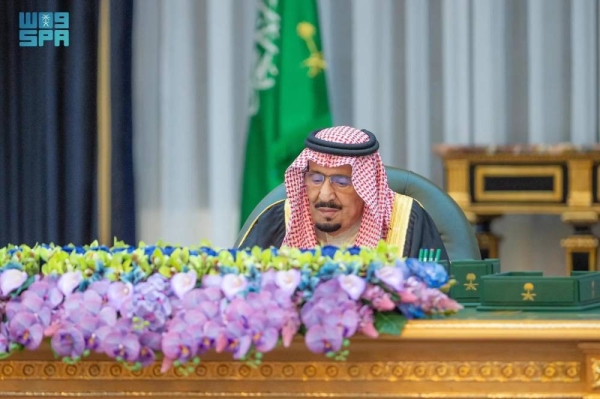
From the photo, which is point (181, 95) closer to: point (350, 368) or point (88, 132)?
point (88, 132)

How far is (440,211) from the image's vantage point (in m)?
3.80

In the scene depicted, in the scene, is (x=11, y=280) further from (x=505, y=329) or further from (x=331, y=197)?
(x=331, y=197)

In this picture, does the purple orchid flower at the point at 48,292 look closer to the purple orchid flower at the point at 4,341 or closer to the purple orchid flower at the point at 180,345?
the purple orchid flower at the point at 4,341

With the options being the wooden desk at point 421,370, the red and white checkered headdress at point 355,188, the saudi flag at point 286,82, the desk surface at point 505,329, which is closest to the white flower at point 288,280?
the wooden desk at point 421,370

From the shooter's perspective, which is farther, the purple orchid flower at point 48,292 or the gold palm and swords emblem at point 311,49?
the gold palm and swords emblem at point 311,49

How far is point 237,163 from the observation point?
20.5ft

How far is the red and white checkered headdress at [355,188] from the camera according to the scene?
368 cm

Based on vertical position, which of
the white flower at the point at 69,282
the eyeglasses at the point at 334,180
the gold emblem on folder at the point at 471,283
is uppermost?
the eyeglasses at the point at 334,180

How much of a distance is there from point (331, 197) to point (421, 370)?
5.21 feet

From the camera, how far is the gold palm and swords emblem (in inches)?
227

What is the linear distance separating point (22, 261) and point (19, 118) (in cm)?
391

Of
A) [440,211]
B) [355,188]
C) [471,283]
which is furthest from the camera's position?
Result: [440,211]

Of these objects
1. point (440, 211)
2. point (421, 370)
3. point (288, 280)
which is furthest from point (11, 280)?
point (440, 211)

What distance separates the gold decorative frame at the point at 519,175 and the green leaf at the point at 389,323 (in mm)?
3099
